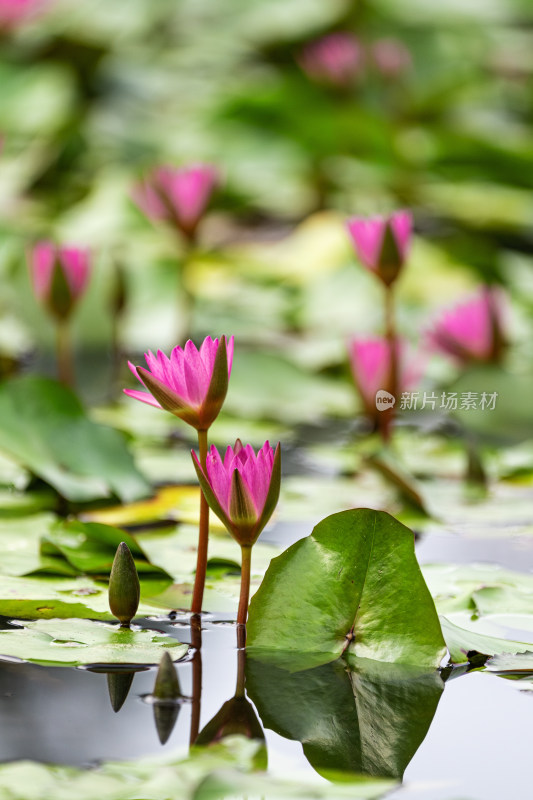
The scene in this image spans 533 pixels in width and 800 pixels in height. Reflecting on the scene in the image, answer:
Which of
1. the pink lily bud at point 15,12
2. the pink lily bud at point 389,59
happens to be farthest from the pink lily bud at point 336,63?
the pink lily bud at point 15,12

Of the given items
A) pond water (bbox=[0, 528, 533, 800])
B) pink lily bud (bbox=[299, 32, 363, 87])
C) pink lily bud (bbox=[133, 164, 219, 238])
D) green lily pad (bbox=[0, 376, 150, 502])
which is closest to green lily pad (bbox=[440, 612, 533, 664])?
pond water (bbox=[0, 528, 533, 800])

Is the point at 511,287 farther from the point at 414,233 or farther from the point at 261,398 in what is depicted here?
the point at 261,398

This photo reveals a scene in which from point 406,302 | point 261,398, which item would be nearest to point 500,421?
point 261,398

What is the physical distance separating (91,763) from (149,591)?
252mm

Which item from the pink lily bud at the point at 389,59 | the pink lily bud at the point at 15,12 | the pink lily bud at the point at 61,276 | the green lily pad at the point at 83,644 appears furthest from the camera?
the pink lily bud at the point at 389,59

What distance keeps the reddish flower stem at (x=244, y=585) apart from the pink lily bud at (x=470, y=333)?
87 centimetres

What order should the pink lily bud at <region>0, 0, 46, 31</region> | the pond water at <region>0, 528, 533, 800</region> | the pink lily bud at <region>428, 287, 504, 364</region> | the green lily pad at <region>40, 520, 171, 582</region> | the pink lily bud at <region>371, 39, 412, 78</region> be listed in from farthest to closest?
the pink lily bud at <region>371, 39, 412, 78</region>
the pink lily bud at <region>0, 0, 46, 31</region>
the pink lily bud at <region>428, 287, 504, 364</region>
the green lily pad at <region>40, 520, 171, 582</region>
the pond water at <region>0, 528, 533, 800</region>

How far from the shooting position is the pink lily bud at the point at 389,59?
3066 mm

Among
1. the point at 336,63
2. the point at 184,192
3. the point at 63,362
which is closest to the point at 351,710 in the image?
the point at 63,362

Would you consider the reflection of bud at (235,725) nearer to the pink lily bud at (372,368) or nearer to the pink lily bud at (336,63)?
the pink lily bud at (372,368)

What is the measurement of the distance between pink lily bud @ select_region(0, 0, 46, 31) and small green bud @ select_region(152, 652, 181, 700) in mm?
2716

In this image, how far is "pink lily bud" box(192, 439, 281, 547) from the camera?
28.2 inches

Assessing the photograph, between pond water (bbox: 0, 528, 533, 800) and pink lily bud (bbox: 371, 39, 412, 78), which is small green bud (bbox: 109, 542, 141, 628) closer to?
pond water (bbox: 0, 528, 533, 800)

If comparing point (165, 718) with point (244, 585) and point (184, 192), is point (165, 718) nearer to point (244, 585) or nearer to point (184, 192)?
point (244, 585)
